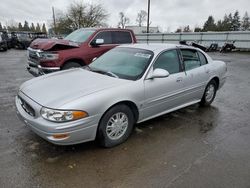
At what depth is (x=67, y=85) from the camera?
298 centimetres

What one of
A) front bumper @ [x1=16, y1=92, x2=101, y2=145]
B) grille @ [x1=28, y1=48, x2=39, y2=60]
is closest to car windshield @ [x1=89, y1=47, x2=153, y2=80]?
front bumper @ [x1=16, y1=92, x2=101, y2=145]

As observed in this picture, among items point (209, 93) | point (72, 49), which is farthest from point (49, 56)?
point (209, 93)

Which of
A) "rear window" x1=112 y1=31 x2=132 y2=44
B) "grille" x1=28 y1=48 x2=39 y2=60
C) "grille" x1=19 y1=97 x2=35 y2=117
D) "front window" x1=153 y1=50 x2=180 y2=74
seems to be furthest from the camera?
"rear window" x1=112 y1=31 x2=132 y2=44

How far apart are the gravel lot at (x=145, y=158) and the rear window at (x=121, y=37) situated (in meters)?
3.96

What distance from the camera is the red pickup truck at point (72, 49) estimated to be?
5391 millimetres

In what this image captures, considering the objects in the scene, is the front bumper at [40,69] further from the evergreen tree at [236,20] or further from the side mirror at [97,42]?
the evergreen tree at [236,20]

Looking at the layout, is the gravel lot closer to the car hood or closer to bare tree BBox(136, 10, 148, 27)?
the car hood

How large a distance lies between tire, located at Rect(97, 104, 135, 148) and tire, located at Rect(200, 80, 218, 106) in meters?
2.31

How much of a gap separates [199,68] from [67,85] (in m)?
2.84

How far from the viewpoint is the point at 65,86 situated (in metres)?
2.95

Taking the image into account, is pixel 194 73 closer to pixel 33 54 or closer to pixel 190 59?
pixel 190 59

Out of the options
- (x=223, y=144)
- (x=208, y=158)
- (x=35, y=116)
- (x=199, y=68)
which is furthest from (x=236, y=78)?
(x=35, y=116)

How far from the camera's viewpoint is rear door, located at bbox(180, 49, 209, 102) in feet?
13.1

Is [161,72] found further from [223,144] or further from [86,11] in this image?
[86,11]
